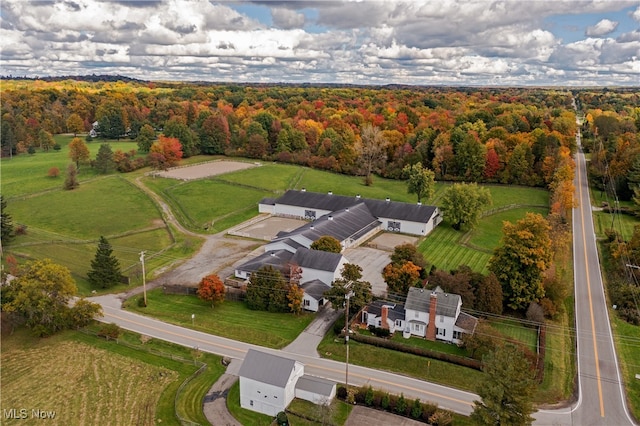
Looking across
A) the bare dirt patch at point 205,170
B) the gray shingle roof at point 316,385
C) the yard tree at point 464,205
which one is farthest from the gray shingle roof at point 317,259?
the bare dirt patch at point 205,170

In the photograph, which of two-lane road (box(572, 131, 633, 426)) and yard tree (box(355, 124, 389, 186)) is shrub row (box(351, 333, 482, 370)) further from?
yard tree (box(355, 124, 389, 186))

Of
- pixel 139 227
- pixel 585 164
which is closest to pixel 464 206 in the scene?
pixel 139 227

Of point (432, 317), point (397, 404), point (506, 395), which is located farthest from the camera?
point (432, 317)

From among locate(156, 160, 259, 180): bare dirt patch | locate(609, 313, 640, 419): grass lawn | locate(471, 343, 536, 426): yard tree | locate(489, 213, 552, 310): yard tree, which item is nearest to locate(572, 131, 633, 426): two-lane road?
locate(609, 313, 640, 419): grass lawn

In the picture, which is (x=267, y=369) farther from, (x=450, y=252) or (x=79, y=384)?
(x=450, y=252)

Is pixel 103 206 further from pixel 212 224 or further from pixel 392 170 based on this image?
pixel 392 170

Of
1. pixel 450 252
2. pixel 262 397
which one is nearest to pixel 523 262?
pixel 450 252

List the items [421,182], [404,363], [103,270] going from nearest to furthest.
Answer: [404,363]
[103,270]
[421,182]

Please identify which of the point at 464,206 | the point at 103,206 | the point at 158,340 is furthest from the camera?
the point at 103,206
